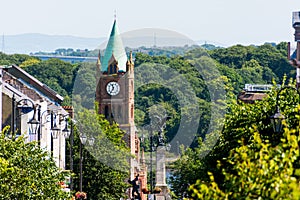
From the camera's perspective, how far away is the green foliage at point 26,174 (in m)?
36.3

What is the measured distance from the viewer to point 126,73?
145500mm

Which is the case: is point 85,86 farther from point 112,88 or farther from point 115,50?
point 115,50

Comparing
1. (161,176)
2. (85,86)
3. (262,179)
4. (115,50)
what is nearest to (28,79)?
(161,176)

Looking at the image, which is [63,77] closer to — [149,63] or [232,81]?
[149,63]

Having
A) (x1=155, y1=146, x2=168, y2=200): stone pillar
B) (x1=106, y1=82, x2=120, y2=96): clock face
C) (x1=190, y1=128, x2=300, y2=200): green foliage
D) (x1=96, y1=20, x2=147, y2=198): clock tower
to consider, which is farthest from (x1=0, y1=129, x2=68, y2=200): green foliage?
(x1=106, y1=82, x2=120, y2=96): clock face

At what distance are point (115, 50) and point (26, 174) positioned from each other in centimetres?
10504

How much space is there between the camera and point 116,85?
147 meters

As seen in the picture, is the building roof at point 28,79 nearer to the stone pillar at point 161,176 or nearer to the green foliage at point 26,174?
→ the stone pillar at point 161,176

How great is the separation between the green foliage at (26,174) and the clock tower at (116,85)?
98490mm

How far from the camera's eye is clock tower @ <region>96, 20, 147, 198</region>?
141875mm

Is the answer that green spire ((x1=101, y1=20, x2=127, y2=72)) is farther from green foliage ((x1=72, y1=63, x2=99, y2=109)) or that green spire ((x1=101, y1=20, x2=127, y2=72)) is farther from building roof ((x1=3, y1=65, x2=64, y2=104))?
building roof ((x1=3, y1=65, x2=64, y2=104))

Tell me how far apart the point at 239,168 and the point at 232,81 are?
160642mm

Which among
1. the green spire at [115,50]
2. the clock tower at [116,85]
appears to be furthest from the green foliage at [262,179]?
the green spire at [115,50]

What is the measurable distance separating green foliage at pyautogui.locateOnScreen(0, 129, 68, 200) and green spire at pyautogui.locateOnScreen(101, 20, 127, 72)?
100 meters
